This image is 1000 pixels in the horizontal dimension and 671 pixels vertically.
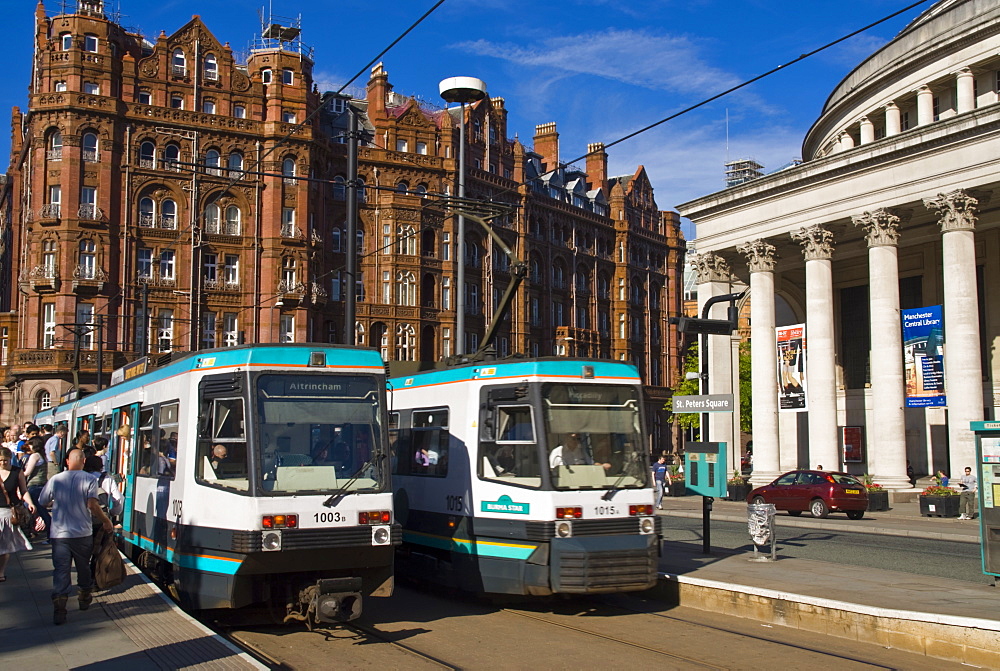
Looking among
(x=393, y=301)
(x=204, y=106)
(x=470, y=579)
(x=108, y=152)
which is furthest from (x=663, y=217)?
(x=470, y=579)

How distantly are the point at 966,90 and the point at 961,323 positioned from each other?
11.0 metres

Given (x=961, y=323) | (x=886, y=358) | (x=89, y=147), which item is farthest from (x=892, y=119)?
(x=89, y=147)

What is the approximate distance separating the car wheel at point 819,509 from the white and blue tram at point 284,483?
21135 mm

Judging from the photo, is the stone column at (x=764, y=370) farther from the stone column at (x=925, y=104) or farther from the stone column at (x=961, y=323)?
the stone column at (x=925, y=104)

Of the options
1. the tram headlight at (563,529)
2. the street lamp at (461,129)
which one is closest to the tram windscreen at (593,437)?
the tram headlight at (563,529)

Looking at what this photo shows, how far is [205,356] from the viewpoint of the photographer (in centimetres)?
1116

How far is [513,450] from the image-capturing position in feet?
39.7

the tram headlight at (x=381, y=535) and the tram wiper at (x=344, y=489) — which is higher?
the tram wiper at (x=344, y=489)

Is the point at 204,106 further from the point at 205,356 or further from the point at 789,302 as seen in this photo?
the point at 205,356

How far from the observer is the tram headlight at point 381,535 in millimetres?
10414

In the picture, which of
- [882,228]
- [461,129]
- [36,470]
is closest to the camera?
[36,470]

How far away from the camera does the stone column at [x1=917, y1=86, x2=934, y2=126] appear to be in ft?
135

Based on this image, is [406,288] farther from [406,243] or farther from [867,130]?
[867,130]

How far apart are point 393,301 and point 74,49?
72.4ft
